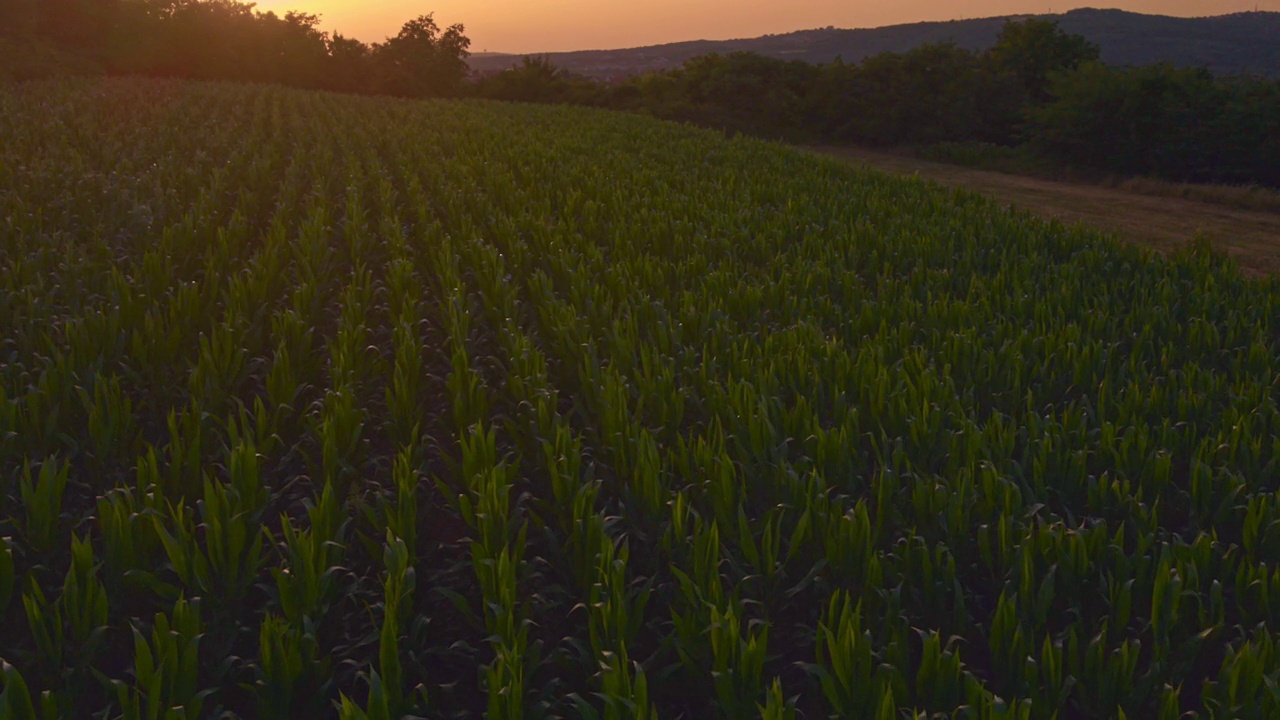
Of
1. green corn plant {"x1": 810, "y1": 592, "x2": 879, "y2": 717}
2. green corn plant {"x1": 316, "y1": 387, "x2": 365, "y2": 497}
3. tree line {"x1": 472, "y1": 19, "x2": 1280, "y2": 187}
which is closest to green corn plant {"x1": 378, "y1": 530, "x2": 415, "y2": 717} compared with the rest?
green corn plant {"x1": 316, "y1": 387, "x2": 365, "y2": 497}

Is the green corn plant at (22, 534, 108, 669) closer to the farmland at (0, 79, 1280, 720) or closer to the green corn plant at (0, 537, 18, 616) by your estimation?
the farmland at (0, 79, 1280, 720)

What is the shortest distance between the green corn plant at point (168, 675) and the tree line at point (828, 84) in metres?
26.0

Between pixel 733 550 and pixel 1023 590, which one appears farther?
pixel 733 550

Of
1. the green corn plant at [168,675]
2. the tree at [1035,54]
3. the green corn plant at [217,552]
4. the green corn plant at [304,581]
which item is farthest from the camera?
the tree at [1035,54]

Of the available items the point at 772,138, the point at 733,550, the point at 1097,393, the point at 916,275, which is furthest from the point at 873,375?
the point at 772,138

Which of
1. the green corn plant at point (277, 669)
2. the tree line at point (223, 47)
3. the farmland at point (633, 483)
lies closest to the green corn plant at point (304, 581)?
the farmland at point (633, 483)

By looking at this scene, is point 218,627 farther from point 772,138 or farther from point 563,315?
point 772,138

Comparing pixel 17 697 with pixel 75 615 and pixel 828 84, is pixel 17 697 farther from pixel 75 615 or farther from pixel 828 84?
pixel 828 84

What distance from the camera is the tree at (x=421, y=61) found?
42.0 m

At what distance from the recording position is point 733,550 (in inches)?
134

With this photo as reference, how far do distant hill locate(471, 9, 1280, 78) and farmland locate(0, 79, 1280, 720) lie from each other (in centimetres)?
7149

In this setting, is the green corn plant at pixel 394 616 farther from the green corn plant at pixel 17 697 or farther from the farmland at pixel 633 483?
the green corn plant at pixel 17 697

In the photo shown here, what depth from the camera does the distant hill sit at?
281 ft

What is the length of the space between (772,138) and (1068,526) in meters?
33.6
